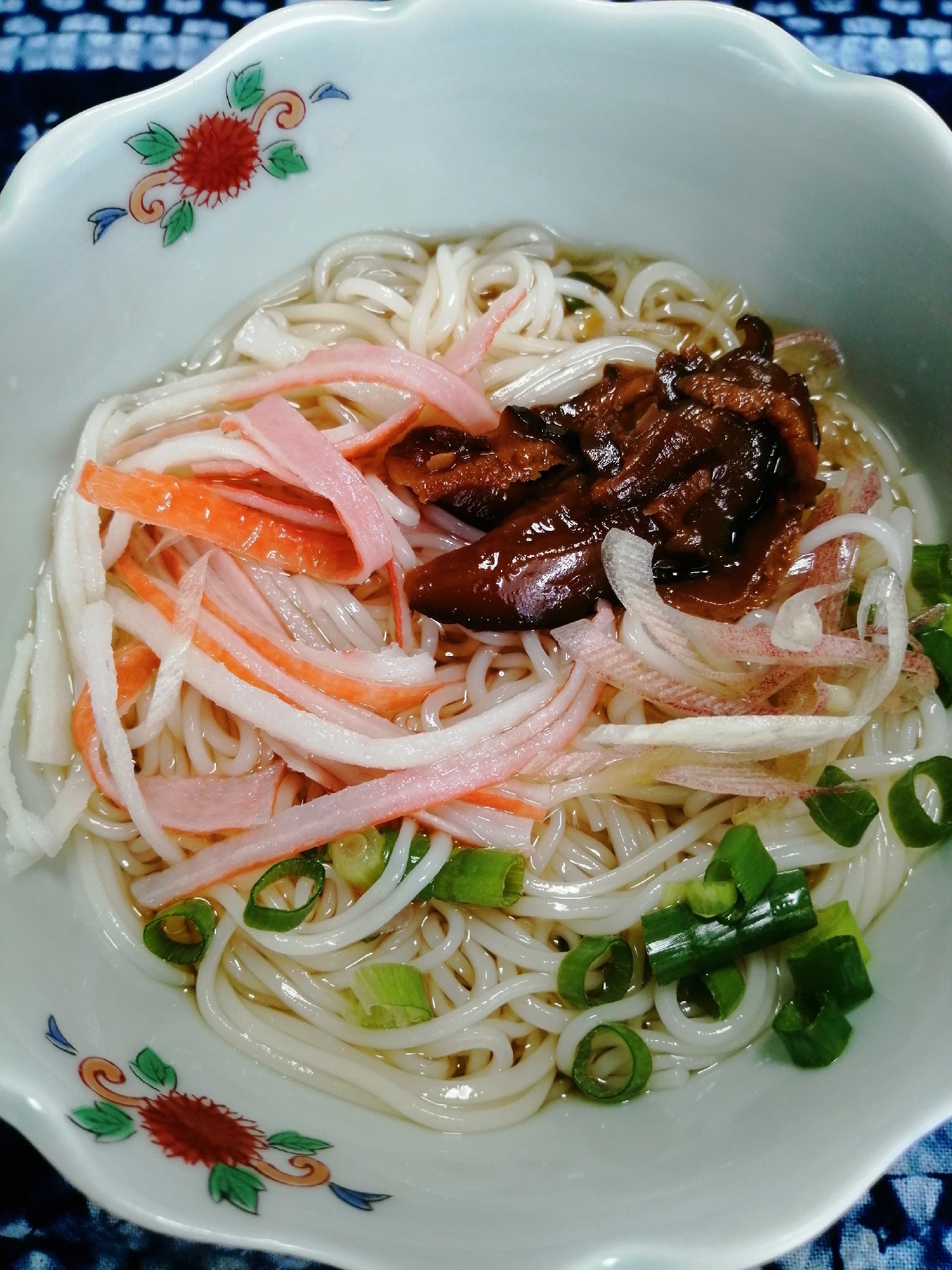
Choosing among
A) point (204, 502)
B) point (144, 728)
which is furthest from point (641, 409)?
point (144, 728)

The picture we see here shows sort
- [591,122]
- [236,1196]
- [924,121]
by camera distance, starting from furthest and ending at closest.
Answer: [591,122] → [924,121] → [236,1196]

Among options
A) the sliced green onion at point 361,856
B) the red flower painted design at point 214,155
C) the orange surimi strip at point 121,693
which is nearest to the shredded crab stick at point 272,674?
the orange surimi strip at point 121,693

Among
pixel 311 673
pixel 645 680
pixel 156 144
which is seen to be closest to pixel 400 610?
pixel 311 673

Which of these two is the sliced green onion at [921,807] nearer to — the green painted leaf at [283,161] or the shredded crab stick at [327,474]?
the shredded crab stick at [327,474]

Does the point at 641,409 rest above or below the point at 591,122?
below

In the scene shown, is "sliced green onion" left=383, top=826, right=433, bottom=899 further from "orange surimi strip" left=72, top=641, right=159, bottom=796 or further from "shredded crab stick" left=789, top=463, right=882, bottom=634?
"shredded crab stick" left=789, top=463, right=882, bottom=634

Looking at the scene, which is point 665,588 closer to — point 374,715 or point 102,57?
point 374,715
